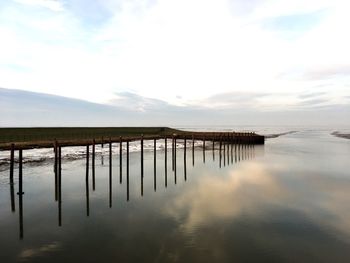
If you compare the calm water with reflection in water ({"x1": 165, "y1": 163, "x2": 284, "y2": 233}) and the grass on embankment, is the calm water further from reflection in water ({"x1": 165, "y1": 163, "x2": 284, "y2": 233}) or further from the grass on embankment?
the grass on embankment

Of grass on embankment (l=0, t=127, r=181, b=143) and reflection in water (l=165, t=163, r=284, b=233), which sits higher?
grass on embankment (l=0, t=127, r=181, b=143)

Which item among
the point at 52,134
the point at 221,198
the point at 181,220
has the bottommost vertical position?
the point at 181,220

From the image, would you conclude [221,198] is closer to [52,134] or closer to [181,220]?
[181,220]

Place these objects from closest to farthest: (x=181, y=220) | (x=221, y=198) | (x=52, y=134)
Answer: (x=181, y=220) < (x=221, y=198) < (x=52, y=134)

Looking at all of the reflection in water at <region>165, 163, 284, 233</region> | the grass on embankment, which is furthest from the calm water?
the grass on embankment

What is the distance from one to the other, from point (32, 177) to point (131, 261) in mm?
18066

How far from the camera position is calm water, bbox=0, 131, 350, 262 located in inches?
Result: 473

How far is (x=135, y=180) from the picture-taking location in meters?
26.5

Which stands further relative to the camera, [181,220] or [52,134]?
[52,134]

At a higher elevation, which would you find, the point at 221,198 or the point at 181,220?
the point at 221,198

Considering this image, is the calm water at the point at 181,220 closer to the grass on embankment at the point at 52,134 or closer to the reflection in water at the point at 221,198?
the reflection in water at the point at 221,198

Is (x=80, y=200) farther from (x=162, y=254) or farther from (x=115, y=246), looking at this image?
(x=162, y=254)

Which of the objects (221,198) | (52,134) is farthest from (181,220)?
(52,134)

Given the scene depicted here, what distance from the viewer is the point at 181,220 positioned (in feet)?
52.3
